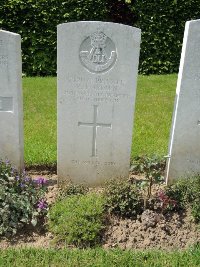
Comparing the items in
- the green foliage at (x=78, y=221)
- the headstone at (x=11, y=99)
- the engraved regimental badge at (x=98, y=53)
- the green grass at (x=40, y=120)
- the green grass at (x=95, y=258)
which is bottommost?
the green grass at (x=95, y=258)

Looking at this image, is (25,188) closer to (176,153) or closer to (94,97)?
(94,97)

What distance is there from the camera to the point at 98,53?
443cm

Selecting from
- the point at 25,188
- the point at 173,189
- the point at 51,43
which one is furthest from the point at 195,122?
the point at 51,43

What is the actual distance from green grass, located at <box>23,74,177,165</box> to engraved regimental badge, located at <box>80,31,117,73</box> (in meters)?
1.83

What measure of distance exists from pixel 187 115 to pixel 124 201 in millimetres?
1309

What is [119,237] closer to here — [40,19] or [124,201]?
[124,201]

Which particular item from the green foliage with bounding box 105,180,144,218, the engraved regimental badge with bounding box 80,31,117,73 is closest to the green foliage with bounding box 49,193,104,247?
the green foliage with bounding box 105,180,144,218

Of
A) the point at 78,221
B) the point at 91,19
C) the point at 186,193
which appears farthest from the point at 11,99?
the point at 91,19

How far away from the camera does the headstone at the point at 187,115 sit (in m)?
4.43

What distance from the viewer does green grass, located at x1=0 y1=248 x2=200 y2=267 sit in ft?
12.2

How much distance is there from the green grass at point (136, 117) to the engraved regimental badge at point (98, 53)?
72.1 inches

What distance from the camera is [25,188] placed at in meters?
4.50

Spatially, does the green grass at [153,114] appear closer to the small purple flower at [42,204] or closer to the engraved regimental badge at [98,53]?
the engraved regimental badge at [98,53]

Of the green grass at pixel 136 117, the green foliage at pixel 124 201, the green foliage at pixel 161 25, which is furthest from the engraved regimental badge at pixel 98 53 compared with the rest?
the green foliage at pixel 161 25
